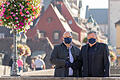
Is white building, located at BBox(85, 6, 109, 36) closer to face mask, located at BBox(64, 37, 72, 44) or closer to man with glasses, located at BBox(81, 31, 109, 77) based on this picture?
face mask, located at BBox(64, 37, 72, 44)

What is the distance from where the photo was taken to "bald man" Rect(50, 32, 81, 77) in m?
7.27

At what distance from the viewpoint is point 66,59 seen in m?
7.37

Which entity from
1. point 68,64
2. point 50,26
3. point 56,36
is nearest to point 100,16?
point 50,26

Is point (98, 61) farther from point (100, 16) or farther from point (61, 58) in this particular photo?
point (100, 16)

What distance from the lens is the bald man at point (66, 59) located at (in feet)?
23.9

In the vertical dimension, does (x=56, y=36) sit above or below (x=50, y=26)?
below

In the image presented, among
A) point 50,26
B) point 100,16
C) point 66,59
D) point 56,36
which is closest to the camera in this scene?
point 66,59

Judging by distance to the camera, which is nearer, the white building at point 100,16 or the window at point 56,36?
the window at point 56,36

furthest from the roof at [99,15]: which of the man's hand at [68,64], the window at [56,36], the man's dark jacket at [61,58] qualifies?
the man's hand at [68,64]

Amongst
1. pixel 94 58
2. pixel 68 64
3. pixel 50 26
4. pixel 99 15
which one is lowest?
pixel 68 64

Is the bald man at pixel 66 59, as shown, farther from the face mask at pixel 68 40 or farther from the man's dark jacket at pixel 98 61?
the man's dark jacket at pixel 98 61

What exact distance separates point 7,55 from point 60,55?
3796 centimetres

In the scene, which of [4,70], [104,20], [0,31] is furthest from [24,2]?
[104,20]

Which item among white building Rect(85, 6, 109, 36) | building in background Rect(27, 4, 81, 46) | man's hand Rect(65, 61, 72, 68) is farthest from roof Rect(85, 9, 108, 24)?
man's hand Rect(65, 61, 72, 68)
